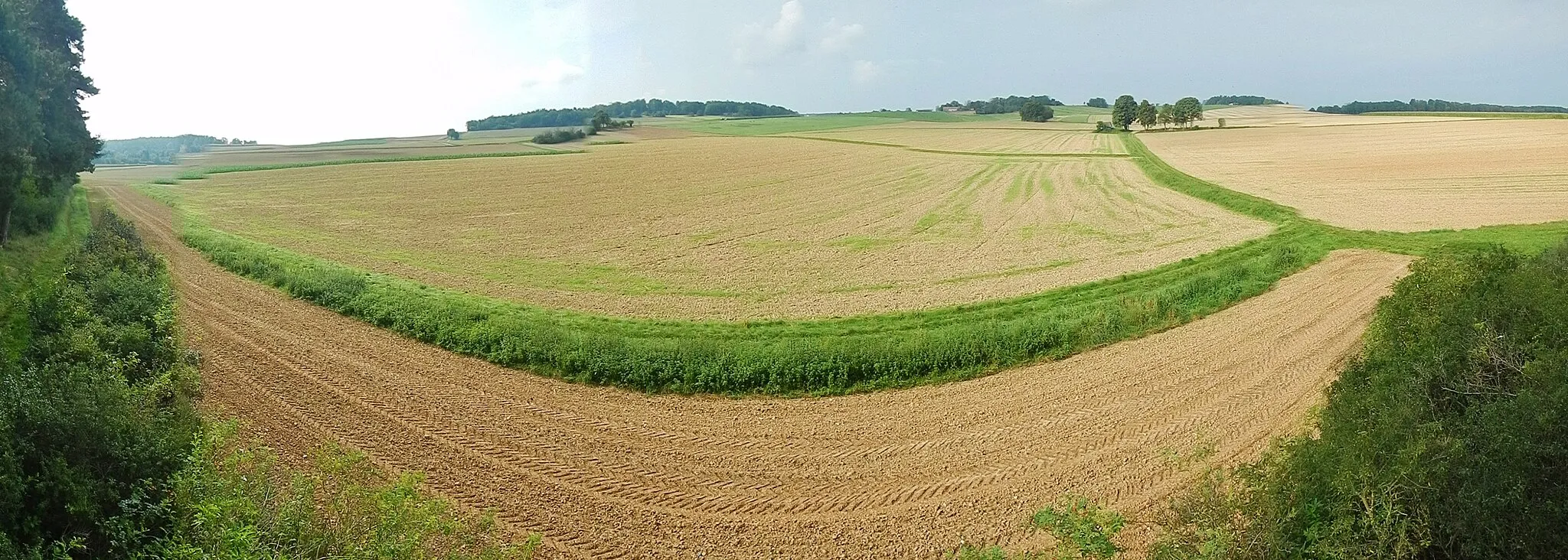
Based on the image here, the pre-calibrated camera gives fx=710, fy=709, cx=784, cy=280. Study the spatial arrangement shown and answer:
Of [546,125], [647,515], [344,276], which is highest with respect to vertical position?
[546,125]

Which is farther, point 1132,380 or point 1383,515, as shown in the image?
point 1132,380

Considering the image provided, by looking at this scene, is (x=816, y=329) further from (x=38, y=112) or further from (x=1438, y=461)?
(x=38, y=112)

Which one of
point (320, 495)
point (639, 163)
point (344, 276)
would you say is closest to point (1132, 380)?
point (320, 495)

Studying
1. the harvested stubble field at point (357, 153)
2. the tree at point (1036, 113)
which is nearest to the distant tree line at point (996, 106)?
the tree at point (1036, 113)

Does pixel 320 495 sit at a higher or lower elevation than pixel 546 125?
lower

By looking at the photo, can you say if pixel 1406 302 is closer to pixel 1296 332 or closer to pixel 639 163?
pixel 1296 332

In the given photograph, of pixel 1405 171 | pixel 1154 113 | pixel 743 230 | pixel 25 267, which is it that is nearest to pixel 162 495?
pixel 25 267

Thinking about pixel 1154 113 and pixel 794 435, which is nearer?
pixel 794 435
